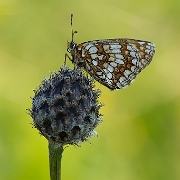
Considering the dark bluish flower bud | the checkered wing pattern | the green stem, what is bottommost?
the green stem

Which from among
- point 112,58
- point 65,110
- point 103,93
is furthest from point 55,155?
point 103,93

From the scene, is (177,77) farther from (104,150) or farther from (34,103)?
(34,103)

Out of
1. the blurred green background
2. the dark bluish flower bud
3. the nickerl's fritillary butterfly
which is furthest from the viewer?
the blurred green background

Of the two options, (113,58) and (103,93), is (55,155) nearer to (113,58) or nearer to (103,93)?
(113,58)

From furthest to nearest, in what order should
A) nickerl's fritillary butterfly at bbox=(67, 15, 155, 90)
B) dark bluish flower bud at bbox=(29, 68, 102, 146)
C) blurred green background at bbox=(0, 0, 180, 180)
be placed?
blurred green background at bbox=(0, 0, 180, 180) → nickerl's fritillary butterfly at bbox=(67, 15, 155, 90) → dark bluish flower bud at bbox=(29, 68, 102, 146)

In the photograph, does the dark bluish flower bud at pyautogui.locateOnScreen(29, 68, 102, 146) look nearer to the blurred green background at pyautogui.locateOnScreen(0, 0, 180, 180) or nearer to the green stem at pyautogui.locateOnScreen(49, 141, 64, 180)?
the green stem at pyautogui.locateOnScreen(49, 141, 64, 180)

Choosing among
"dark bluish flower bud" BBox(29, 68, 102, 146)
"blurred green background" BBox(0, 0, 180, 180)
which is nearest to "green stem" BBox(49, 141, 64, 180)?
"dark bluish flower bud" BBox(29, 68, 102, 146)

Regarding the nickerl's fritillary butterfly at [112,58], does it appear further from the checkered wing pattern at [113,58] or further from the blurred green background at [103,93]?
the blurred green background at [103,93]
